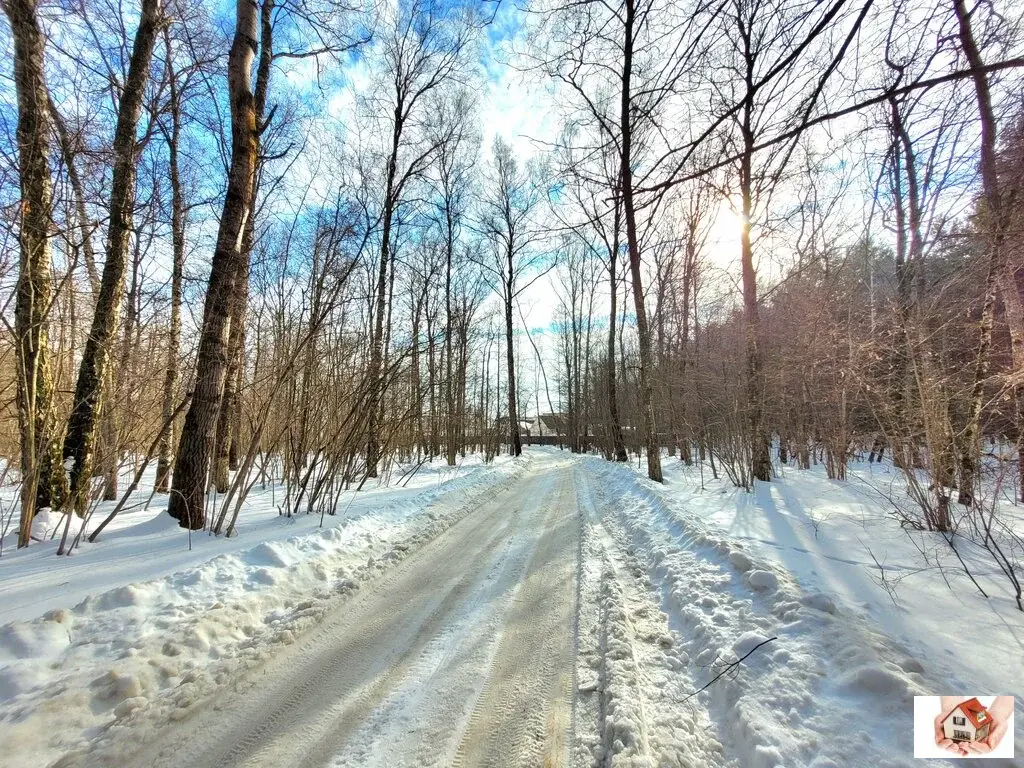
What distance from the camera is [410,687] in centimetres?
241

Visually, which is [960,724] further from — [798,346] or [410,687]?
[798,346]

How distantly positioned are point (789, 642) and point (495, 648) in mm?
1862

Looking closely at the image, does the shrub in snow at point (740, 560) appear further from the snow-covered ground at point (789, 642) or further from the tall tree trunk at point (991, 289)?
the tall tree trunk at point (991, 289)

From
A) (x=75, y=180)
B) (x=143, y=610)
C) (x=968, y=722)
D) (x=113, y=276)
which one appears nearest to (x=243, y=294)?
(x=113, y=276)

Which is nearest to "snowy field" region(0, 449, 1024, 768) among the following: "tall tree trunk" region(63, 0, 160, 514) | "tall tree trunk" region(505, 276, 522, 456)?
"tall tree trunk" region(63, 0, 160, 514)

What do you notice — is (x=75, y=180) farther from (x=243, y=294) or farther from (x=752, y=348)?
(x=752, y=348)

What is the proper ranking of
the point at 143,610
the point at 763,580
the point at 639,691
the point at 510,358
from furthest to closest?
the point at 510,358 < the point at 763,580 < the point at 143,610 < the point at 639,691

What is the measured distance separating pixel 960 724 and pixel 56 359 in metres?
8.60

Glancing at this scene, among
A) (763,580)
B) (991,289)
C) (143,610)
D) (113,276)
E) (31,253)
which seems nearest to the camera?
(143,610)

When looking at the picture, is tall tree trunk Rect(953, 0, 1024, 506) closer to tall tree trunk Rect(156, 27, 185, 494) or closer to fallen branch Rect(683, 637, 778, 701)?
fallen branch Rect(683, 637, 778, 701)

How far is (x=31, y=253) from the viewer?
416 centimetres

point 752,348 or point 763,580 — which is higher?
point 752,348

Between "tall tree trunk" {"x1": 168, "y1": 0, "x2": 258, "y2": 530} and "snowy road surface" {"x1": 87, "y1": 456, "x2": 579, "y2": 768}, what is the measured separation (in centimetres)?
300

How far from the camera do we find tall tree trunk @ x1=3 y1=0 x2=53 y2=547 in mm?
4105
